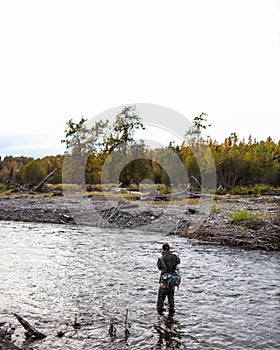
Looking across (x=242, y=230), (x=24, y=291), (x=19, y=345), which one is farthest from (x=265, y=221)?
(x=19, y=345)

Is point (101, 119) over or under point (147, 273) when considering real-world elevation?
over

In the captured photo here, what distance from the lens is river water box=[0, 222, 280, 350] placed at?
30.9ft

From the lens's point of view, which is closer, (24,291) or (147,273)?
(24,291)

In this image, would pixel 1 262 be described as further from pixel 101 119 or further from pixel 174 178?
pixel 101 119

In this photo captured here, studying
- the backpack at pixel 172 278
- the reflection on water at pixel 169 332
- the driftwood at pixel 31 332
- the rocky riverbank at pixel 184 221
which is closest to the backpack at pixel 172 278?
the backpack at pixel 172 278

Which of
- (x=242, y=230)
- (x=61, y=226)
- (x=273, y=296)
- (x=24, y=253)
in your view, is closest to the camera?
(x=273, y=296)

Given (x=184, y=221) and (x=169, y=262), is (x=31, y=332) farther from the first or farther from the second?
(x=184, y=221)

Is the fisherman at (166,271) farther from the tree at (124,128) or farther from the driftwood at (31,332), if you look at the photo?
the tree at (124,128)

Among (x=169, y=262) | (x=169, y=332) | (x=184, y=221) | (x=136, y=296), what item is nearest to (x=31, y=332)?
(x=169, y=332)

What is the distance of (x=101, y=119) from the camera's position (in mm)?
78312

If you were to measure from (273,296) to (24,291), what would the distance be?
315 inches

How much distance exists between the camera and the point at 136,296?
41.3 feet

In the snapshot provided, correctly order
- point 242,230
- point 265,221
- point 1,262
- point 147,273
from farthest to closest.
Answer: point 265,221, point 242,230, point 1,262, point 147,273

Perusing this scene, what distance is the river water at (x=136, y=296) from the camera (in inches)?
371
